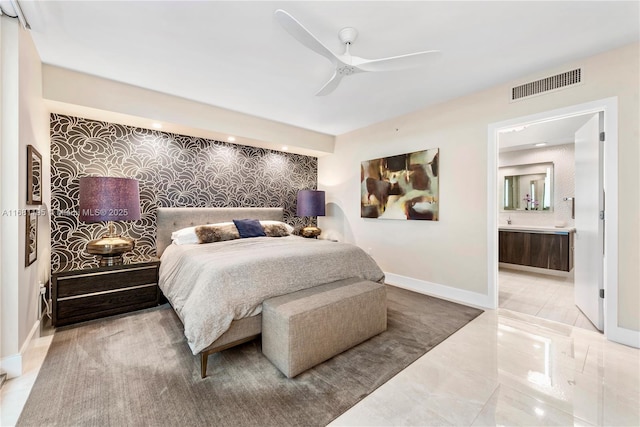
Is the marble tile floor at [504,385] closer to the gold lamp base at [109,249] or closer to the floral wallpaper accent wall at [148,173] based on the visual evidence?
the gold lamp base at [109,249]

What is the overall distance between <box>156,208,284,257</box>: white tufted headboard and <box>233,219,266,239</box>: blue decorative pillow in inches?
11.9

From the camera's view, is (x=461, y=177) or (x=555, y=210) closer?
(x=461, y=177)

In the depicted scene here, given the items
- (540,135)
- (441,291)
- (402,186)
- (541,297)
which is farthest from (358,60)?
(540,135)

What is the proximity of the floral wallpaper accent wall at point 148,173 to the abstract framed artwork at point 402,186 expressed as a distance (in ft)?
5.18

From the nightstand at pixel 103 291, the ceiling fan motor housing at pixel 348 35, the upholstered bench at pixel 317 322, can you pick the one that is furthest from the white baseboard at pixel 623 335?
the nightstand at pixel 103 291

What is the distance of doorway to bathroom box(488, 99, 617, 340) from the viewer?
2494mm

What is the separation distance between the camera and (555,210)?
491 centimetres

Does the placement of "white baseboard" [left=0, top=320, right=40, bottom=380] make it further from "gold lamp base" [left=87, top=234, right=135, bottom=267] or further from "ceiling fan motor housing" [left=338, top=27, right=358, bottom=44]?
"ceiling fan motor housing" [left=338, top=27, right=358, bottom=44]

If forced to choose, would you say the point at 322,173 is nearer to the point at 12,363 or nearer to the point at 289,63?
the point at 289,63

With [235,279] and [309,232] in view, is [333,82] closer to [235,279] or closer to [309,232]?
[235,279]

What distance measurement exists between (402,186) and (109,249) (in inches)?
150

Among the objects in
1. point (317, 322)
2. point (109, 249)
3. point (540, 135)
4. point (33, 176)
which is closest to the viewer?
point (317, 322)

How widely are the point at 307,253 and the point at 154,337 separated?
62.7 inches

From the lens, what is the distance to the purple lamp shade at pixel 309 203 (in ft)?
15.6
